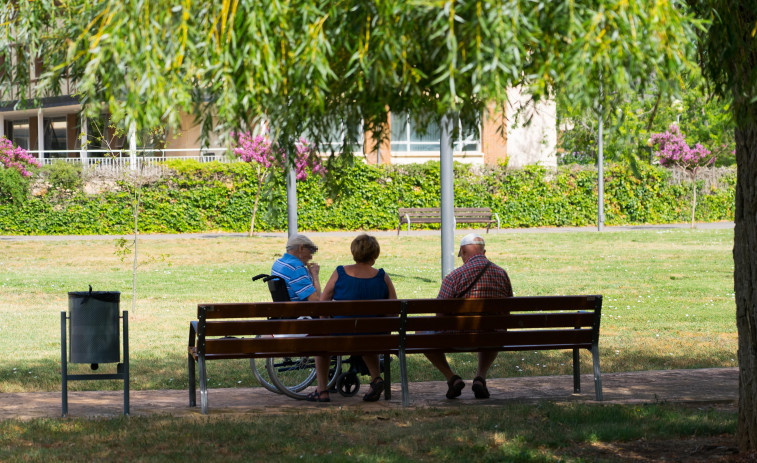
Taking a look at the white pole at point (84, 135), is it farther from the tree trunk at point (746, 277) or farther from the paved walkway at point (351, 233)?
the tree trunk at point (746, 277)

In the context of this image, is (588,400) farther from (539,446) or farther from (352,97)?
(352,97)

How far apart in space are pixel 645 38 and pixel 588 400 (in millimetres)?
4333

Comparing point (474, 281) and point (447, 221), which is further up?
point (447, 221)

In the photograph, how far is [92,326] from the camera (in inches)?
288

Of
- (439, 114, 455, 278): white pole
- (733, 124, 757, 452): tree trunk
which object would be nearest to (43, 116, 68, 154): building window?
(439, 114, 455, 278): white pole

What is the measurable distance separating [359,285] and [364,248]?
0.32 meters

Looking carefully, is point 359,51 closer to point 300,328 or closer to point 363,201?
point 300,328

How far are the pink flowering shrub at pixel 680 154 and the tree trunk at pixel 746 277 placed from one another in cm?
3058

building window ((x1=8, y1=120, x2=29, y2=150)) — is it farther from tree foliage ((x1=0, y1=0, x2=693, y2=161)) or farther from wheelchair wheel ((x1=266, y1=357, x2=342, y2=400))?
tree foliage ((x1=0, y1=0, x2=693, y2=161))

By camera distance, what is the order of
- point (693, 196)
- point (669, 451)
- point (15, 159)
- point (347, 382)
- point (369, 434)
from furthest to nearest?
1. point (693, 196)
2. point (15, 159)
3. point (347, 382)
4. point (369, 434)
5. point (669, 451)

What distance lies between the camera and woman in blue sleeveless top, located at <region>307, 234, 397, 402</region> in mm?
7727

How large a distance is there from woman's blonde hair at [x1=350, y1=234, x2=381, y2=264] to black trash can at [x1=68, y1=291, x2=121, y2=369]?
5.87ft

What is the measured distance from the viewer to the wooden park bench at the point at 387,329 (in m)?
7.17

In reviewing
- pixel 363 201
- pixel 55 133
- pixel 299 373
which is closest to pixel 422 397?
pixel 299 373
